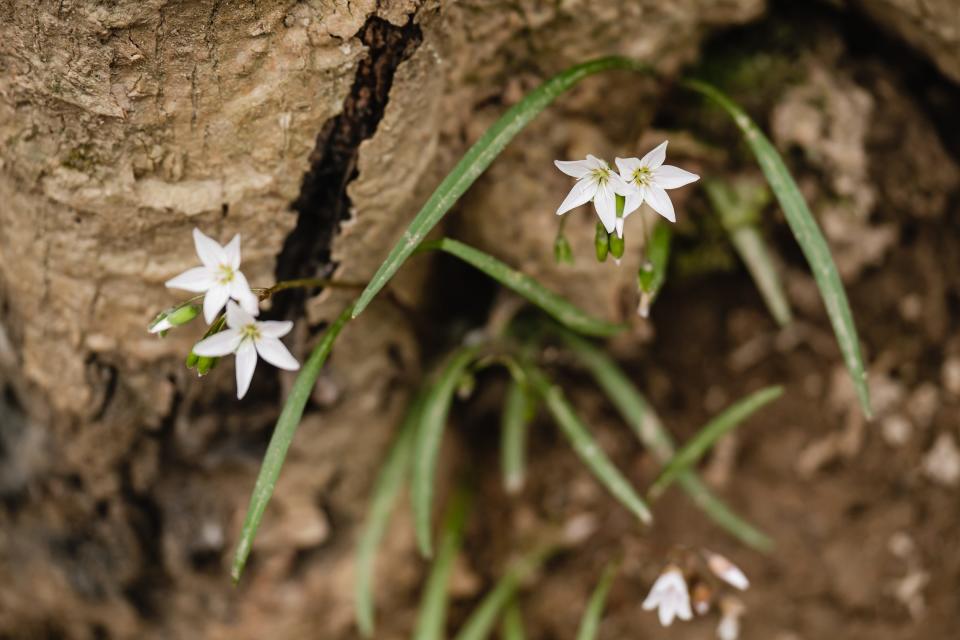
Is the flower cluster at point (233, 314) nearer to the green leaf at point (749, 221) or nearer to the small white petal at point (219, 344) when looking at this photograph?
Answer: the small white petal at point (219, 344)

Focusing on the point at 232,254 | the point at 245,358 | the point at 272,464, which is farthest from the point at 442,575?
the point at 232,254

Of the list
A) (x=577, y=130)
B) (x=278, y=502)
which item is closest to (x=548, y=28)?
(x=577, y=130)

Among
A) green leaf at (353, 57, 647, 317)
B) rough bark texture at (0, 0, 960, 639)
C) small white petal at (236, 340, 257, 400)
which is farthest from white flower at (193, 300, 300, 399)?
rough bark texture at (0, 0, 960, 639)

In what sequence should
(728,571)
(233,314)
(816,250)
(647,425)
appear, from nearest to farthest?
(233,314), (816,250), (728,571), (647,425)

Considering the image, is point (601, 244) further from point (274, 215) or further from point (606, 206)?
point (274, 215)

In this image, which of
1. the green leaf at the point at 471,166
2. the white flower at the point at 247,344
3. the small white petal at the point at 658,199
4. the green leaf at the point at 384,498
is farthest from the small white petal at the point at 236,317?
the green leaf at the point at 384,498
